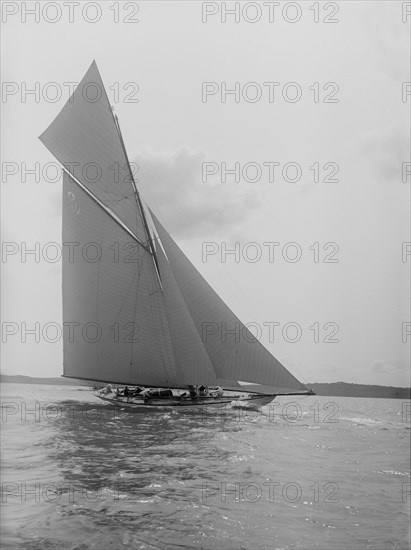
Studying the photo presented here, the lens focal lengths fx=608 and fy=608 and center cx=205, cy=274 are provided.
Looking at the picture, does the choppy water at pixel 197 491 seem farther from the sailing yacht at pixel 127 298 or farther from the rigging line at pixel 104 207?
the rigging line at pixel 104 207

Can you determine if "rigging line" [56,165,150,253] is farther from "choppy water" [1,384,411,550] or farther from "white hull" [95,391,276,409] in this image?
"choppy water" [1,384,411,550]

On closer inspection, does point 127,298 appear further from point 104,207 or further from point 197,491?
point 197,491

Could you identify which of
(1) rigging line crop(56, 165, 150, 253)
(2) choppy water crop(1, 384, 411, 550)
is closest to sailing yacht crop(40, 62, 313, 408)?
(1) rigging line crop(56, 165, 150, 253)

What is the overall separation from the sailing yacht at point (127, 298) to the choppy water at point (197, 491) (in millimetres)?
5251

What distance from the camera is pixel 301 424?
19719mm

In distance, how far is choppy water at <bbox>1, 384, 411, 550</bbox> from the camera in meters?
5.86

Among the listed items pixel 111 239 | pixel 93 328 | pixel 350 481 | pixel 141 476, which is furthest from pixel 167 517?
pixel 111 239

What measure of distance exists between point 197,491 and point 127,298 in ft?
42.6

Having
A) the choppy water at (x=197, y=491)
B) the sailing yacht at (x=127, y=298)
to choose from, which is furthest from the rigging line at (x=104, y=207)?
the choppy water at (x=197, y=491)

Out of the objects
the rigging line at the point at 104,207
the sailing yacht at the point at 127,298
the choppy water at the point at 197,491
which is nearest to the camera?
the choppy water at the point at 197,491

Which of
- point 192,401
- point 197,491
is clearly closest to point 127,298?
point 192,401

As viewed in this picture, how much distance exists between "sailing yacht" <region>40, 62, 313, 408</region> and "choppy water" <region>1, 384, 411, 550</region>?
5.25 metres

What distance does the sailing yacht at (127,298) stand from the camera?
19.2 m

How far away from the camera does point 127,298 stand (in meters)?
20.2
